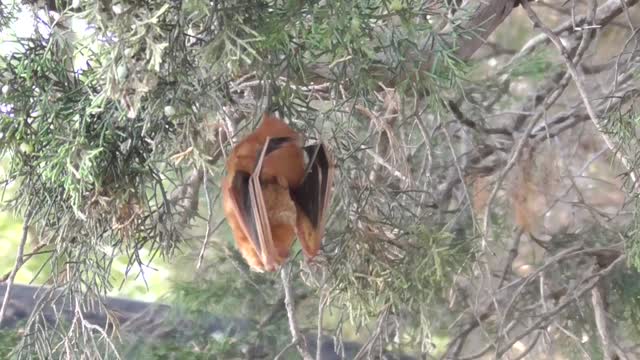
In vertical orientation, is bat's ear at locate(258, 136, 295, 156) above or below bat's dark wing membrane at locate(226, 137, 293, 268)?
above

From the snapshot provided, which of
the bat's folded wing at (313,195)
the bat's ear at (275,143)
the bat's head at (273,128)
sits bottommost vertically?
the bat's folded wing at (313,195)

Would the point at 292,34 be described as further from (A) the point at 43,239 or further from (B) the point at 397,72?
(A) the point at 43,239

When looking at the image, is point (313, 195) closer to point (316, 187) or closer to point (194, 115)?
point (316, 187)

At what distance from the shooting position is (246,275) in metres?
1.12

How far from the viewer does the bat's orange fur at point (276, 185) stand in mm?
515

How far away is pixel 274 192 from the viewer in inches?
21.2

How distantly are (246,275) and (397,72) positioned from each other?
0.65 metres

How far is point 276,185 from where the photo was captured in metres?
0.54

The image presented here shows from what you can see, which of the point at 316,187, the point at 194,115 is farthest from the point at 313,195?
the point at 194,115

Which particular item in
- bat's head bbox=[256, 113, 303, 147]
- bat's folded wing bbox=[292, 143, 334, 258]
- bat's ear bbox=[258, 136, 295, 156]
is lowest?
bat's folded wing bbox=[292, 143, 334, 258]

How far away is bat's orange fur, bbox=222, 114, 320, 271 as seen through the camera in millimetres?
515

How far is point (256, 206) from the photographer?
498 millimetres

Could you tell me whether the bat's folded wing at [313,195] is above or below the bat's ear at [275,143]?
below

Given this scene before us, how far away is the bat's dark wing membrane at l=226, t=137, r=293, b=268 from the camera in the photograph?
501 mm
